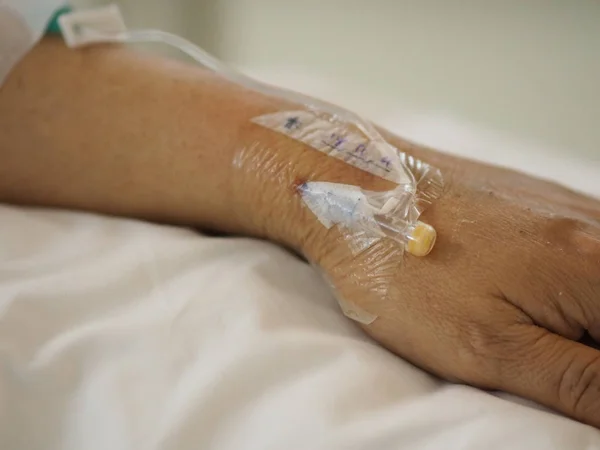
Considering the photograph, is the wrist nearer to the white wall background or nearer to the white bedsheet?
the white bedsheet

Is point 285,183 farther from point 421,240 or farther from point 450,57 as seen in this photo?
point 450,57

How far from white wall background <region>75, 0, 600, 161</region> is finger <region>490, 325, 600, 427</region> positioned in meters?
0.68

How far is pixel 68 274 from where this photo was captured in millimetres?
738

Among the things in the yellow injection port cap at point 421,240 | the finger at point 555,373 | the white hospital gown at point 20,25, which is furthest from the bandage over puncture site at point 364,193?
the white hospital gown at point 20,25

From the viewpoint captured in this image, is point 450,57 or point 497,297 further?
point 450,57

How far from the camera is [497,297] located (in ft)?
2.20

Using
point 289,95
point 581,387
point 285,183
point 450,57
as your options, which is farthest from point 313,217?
point 450,57

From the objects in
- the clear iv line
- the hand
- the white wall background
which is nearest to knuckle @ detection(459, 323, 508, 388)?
the hand

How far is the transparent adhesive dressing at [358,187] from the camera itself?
2.37 ft

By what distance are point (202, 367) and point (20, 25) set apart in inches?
24.0

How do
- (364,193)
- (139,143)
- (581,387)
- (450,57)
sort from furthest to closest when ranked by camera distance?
1. (450,57)
2. (139,143)
3. (364,193)
4. (581,387)

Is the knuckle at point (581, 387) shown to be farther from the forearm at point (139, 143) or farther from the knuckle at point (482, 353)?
the forearm at point (139, 143)

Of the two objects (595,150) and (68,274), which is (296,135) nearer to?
(68,274)

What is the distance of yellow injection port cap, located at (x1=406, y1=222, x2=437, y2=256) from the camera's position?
2.27 feet
